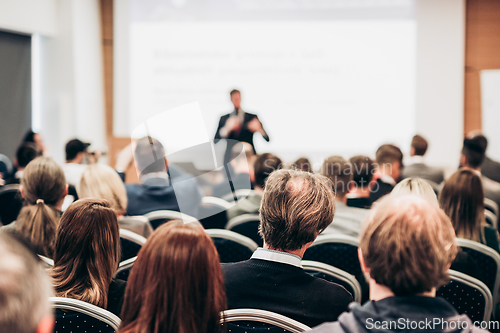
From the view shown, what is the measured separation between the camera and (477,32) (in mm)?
6566

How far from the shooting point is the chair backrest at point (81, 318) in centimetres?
116

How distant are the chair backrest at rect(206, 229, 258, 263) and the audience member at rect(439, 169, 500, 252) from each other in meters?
1.05

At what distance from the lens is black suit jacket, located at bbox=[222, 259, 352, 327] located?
130cm

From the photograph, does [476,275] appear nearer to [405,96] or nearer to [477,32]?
[405,96]

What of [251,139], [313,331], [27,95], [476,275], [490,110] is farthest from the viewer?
[27,95]

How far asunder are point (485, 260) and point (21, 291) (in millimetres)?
1980

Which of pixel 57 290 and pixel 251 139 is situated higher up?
pixel 251 139

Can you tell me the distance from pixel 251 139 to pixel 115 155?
2.74 meters

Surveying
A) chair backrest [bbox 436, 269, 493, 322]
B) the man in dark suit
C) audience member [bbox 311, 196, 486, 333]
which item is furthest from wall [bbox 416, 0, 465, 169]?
audience member [bbox 311, 196, 486, 333]

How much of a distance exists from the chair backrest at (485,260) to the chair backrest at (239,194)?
154 cm

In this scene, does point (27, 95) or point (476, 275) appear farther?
point (27, 95)

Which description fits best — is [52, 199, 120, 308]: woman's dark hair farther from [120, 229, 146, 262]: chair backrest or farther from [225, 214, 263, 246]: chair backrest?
[225, 214, 263, 246]: chair backrest

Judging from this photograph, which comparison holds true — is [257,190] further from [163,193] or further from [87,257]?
[87,257]

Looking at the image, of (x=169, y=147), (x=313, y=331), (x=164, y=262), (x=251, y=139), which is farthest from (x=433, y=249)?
(x=251, y=139)
